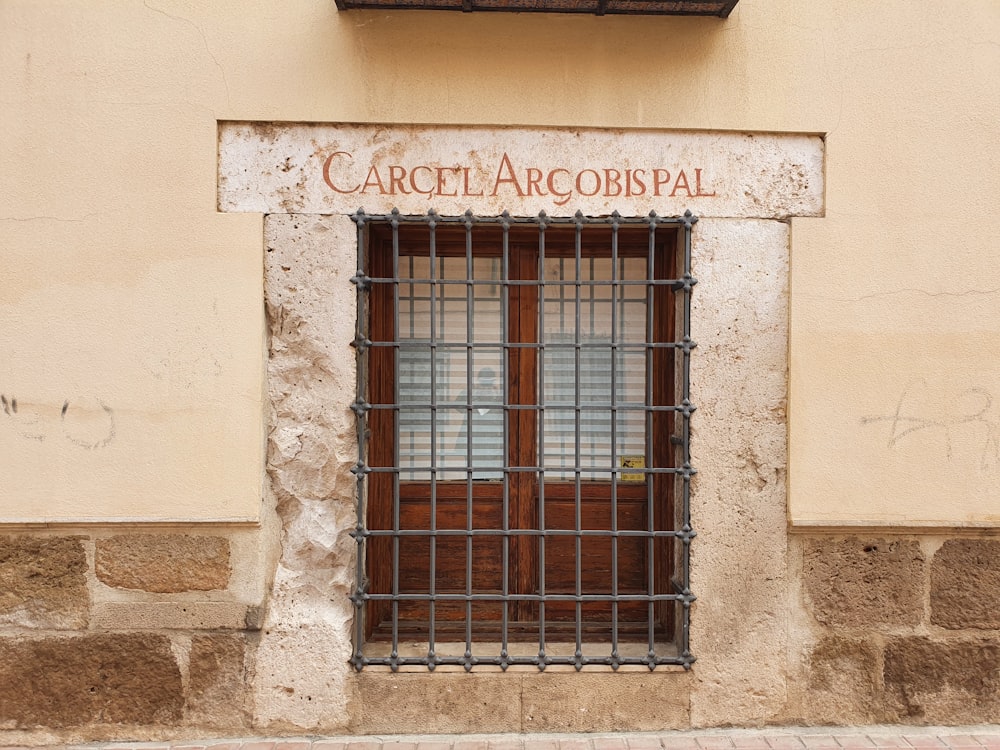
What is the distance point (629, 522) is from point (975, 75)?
92.6 inches

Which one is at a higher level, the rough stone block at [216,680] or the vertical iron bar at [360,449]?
the vertical iron bar at [360,449]

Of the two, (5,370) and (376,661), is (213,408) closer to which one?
(5,370)

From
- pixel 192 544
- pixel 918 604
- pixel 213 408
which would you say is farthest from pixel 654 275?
pixel 192 544

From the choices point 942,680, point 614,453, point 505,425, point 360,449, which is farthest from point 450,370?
point 942,680

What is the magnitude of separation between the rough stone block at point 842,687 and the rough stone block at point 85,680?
8.58 ft

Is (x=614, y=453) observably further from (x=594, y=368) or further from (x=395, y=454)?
(x=395, y=454)

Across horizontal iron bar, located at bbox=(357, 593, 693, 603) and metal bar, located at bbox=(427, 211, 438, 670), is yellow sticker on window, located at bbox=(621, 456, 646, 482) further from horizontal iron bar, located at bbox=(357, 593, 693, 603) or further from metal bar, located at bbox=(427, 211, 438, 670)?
metal bar, located at bbox=(427, 211, 438, 670)

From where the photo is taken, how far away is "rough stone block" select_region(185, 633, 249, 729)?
309 centimetres

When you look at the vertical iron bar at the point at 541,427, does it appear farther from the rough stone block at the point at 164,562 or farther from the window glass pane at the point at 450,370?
the rough stone block at the point at 164,562

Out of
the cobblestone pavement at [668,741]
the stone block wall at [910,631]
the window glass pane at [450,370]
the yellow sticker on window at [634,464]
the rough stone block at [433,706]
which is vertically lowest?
the cobblestone pavement at [668,741]

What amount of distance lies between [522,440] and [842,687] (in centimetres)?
167

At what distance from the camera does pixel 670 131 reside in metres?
3.19

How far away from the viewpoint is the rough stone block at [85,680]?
3.06 meters

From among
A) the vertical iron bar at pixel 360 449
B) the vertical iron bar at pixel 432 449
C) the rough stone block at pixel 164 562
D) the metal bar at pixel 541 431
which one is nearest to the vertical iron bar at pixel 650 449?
the metal bar at pixel 541 431
